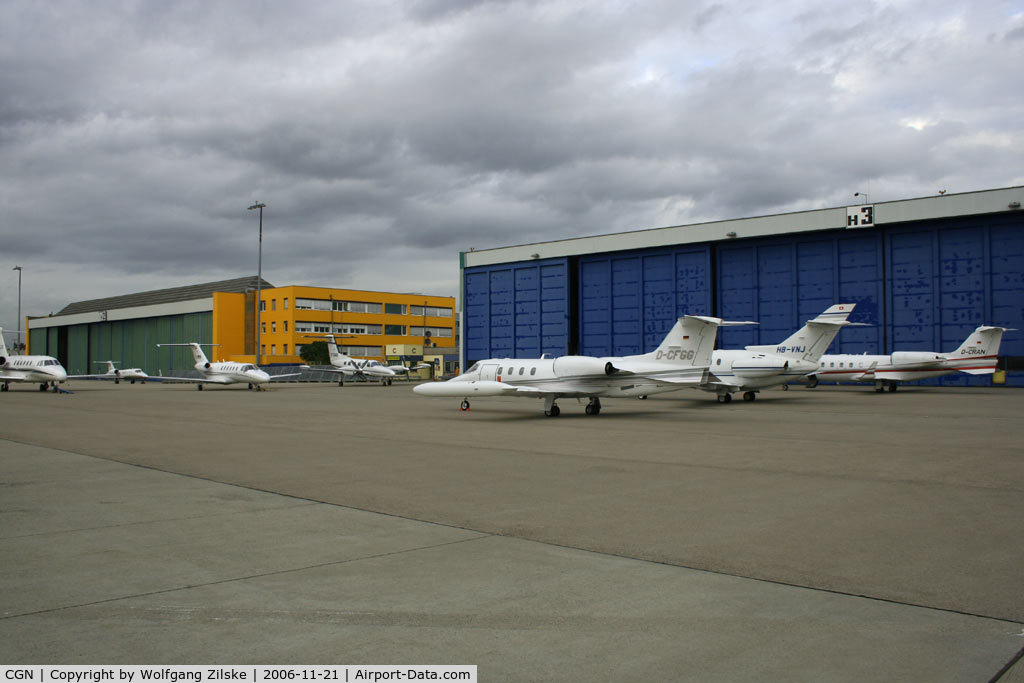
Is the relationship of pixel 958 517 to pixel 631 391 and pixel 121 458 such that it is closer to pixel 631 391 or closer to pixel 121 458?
pixel 121 458

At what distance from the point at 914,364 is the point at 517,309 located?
98.2 ft

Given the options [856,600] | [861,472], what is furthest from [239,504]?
[861,472]

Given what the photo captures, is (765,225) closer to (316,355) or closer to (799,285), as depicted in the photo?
(799,285)

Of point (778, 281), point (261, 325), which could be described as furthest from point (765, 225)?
point (261, 325)

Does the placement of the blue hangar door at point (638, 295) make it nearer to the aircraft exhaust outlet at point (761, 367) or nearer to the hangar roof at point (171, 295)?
the aircraft exhaust outlet at point (761, 367)

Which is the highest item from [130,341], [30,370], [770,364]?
[130,341]

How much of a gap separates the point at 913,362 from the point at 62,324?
12289cm

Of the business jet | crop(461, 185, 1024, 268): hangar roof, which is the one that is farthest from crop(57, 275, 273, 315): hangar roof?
crop(461, 185, 1024, 268): hangar roof

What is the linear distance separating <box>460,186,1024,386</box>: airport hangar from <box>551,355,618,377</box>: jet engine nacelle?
27469 mm

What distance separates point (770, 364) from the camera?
33.5m

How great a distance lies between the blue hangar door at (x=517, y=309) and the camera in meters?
58.4

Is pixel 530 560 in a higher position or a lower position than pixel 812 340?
lower

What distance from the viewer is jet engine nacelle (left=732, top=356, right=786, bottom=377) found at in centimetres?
3347

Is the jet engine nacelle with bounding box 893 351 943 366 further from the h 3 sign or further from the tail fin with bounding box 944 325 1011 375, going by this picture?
the h 3 sign
